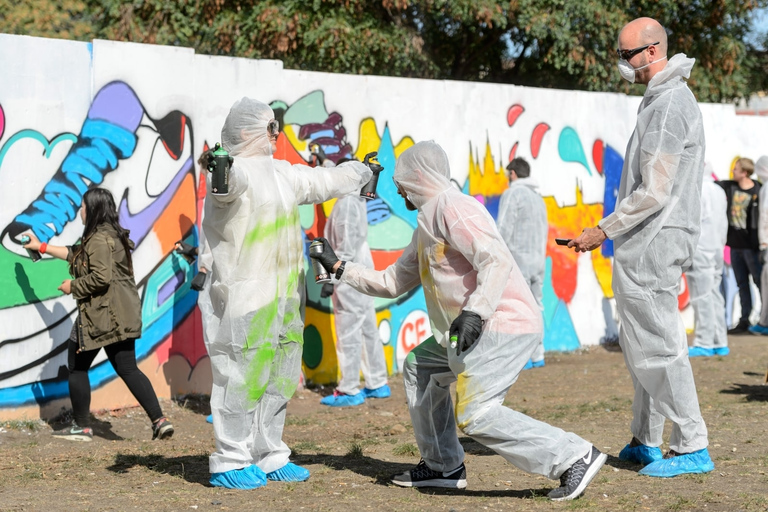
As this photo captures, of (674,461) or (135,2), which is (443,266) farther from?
(135,2)

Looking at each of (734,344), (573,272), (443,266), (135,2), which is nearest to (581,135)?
(573,272)

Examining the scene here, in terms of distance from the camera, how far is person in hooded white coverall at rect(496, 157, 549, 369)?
933 centimetres

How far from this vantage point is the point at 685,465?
516cm

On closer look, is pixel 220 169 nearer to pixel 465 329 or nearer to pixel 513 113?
pixel 465 329

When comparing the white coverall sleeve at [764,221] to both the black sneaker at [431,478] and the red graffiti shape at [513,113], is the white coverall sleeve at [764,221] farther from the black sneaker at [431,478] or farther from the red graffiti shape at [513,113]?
the black sneaker at [431,478]

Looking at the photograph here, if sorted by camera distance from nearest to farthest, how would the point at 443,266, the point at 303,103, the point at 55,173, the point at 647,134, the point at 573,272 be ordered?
the point at 443,266 < the point at 647,134 < the point at 55,173 < the point at 303,103 < the point at 573,272

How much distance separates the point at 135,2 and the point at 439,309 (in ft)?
44.0

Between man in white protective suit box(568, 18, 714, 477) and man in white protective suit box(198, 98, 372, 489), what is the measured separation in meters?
1.51

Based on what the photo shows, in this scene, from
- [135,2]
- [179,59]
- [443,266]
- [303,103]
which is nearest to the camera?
[443,266]

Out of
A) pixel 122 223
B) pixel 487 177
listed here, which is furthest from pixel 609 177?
pixel 122 223

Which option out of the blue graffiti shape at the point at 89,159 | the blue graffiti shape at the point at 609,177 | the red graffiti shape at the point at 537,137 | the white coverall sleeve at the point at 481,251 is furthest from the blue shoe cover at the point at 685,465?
A: the blue graffiti shape at the point at 609,177

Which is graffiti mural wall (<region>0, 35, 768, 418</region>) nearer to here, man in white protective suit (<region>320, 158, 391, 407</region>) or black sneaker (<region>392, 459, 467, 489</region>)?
man in white protective suit (<region>320, 158, 391, 407</region>)

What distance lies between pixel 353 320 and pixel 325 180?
111 inches

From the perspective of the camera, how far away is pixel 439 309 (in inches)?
189
